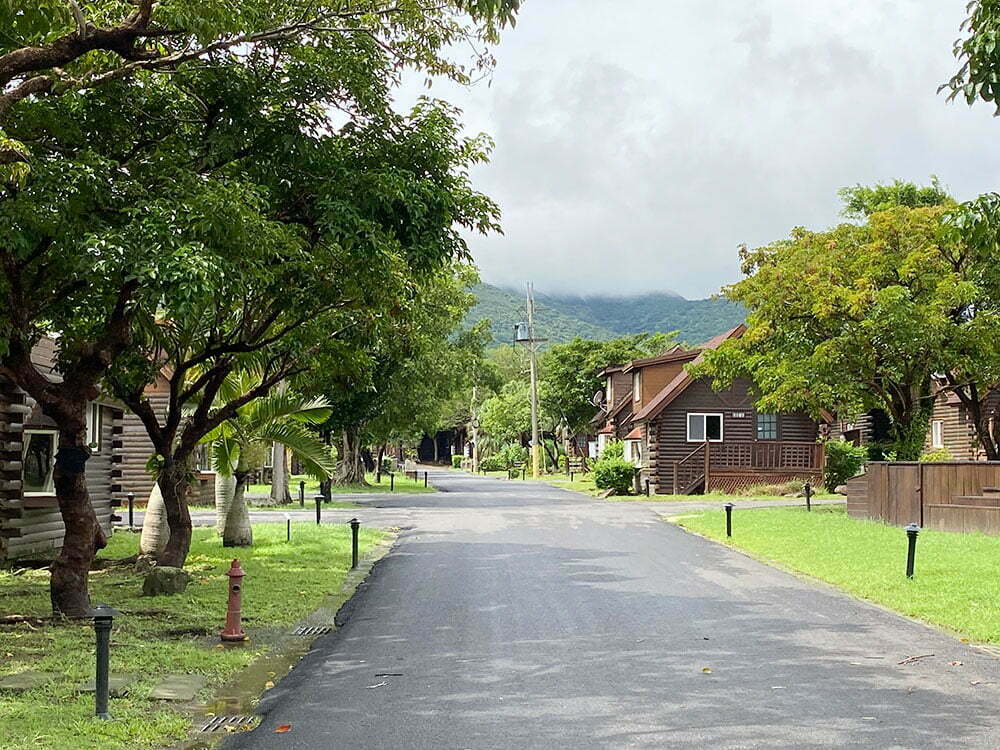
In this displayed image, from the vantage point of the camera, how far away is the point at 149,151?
13.7 meters

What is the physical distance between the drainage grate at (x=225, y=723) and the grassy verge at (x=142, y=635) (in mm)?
197

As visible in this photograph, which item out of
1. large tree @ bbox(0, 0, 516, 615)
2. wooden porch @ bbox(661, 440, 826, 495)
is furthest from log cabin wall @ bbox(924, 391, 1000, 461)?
large tree @ bbox(0, 0, 516, 615)

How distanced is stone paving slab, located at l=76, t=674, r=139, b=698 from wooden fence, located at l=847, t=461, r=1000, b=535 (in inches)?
742

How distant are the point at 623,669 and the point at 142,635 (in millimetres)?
5419

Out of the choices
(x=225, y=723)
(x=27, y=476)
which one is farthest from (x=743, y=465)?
(x=225, y=723)

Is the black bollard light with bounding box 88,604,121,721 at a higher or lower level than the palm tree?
lower

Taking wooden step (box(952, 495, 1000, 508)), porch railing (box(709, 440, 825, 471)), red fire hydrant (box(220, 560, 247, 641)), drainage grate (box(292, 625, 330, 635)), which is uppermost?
porch railing (box(709, 440, 825, 471))

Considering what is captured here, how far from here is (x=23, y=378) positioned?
12969 millimetres

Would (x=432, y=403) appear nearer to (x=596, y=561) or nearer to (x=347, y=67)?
(x=596, y=561)

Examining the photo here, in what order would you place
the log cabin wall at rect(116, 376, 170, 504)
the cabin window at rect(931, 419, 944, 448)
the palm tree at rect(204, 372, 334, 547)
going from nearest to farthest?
1. the palm tree at rect(204, 372, 334, 547)
2. the log cabin wall at rect(116, 376, 170, 504)
3. the cabin window at rect(931, 419, 944, 448)

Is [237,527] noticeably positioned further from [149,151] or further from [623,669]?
[623,669]

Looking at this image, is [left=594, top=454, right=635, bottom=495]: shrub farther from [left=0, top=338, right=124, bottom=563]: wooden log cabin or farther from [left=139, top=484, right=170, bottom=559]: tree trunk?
[left=139, top=484, right=170, bottom=559]: tree trunk

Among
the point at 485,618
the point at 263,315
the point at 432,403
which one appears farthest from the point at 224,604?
the point at 432,403

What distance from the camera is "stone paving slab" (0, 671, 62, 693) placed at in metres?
9.21
